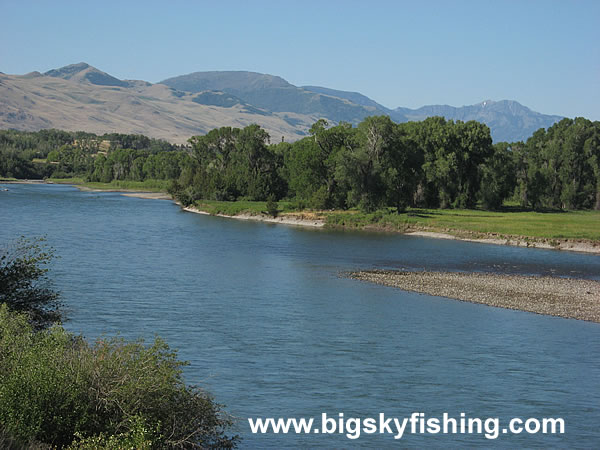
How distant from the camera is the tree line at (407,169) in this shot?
102625mm

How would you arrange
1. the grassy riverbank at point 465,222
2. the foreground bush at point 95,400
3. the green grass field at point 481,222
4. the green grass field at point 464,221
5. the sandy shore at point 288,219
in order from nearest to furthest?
the foreground bush at point 95,400 < the grassy riverbank at point 465,222 < the green grass field at point 481,222 < the green grass field at point 464,221 < the sandy shore at point 288,219

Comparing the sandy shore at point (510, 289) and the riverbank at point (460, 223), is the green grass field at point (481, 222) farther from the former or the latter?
the sandy shore at point (510, 289)

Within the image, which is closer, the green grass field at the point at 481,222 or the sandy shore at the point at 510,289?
the sandy shore at the point at 510,289

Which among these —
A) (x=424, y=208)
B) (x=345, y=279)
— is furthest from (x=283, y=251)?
(x=424, y=208)

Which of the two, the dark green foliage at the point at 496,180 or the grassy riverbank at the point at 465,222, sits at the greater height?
the dark green foliage at the point at 496,180

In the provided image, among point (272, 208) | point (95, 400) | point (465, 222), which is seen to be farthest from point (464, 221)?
point (95, 400)

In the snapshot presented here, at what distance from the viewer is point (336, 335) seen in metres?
33.2

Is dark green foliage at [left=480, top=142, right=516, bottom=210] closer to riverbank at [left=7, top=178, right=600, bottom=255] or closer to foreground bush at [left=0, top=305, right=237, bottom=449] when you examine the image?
riverbank at [left=7, top=178, right=600, bottom=255]

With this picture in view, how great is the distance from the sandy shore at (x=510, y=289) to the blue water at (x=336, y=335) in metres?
1.84

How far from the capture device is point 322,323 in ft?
117

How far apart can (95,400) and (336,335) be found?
1847 cm

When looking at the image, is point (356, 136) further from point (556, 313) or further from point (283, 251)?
point (556, 313)

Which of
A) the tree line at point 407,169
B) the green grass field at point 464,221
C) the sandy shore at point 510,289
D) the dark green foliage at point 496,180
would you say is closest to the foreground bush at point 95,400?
the sandy shore at point 510,289

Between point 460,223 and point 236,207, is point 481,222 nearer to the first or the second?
point 460,223
